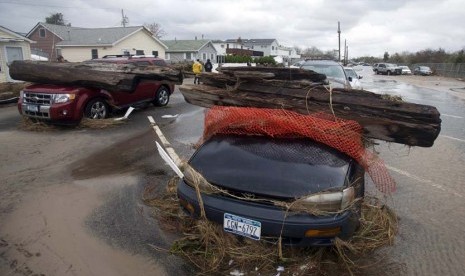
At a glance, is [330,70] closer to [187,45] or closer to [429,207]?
[429,207]

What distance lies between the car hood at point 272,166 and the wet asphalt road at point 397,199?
3.04ft

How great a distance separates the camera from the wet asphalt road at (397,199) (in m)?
3.69

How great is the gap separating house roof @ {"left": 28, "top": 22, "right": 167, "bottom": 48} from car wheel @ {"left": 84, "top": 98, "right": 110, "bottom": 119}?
29.3 meters

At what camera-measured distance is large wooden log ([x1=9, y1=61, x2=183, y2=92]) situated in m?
9.37

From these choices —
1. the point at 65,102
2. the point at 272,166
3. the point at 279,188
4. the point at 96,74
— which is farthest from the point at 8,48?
the point at 279,188

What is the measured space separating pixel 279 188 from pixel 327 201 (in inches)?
16.8

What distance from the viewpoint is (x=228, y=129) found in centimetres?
418

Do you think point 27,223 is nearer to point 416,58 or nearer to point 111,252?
point 111,252

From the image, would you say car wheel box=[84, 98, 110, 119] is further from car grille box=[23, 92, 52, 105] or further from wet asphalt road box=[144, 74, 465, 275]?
wet asphalt road box=[144, 74, 465, 275]

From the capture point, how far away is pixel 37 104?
30.3 ft

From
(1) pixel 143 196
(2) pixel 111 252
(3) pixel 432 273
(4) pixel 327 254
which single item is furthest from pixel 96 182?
(3) pixel 432 273

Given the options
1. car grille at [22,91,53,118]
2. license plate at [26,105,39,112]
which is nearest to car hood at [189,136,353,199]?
car grille at [22,91,53,118]

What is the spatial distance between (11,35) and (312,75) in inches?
839

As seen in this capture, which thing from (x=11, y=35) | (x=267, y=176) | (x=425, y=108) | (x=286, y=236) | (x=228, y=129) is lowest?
(x=286, y=236)
